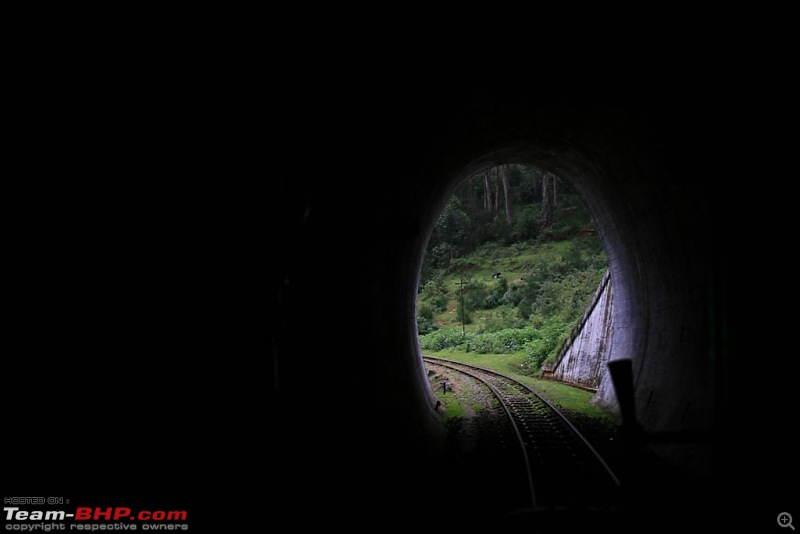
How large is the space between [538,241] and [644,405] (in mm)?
31994

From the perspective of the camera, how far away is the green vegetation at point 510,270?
24.8 meters

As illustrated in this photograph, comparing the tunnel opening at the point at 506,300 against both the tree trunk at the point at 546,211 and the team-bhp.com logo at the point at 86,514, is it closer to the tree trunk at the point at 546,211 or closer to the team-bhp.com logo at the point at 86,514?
the tree trunk at the point at 546,211

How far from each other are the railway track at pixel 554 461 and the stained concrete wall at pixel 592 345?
2.25 metres

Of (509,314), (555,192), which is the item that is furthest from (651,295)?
(555,192)

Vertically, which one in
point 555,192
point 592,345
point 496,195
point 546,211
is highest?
point 496,195

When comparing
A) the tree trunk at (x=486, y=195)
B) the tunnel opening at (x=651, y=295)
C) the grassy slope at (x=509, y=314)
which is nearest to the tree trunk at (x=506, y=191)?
the tree trunk at (x=486, y=195)

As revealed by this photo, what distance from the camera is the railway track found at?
5.61m

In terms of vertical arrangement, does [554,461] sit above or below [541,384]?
below

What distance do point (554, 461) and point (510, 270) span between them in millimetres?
29909

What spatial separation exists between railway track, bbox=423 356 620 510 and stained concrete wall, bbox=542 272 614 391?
2.25 m

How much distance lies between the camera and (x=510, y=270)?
3622 cm

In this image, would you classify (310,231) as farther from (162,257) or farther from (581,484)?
(581,484)

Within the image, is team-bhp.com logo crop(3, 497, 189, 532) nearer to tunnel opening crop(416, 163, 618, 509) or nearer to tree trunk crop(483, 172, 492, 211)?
tunnel opening crop(416, 163, 618, 509)

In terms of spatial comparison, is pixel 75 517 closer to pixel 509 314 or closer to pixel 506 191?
pixel 509 314
